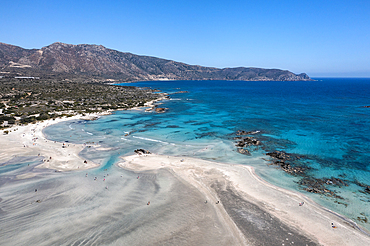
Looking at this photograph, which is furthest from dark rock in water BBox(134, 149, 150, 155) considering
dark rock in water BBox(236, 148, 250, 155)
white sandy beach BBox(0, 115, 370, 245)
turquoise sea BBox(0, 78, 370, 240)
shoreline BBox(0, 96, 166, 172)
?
dark rock in water BBox(236, 148, 250, 155)

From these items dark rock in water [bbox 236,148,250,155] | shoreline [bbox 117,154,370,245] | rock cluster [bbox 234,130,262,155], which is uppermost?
rock cluster [bbox 234,130,262,155]

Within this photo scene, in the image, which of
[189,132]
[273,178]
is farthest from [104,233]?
[189,132]

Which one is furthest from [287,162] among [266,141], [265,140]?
[265,140]

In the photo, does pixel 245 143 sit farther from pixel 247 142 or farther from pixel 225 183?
pixel 225 183

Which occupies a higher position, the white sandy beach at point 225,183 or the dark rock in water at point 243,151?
the dark rock in water at point 243,151

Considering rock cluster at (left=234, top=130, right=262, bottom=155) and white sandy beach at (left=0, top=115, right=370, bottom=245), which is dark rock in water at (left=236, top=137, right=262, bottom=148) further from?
white sandy beach at (left=0, top=115, right=370, bottom=245)

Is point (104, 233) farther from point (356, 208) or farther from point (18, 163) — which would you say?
point (356, 208)

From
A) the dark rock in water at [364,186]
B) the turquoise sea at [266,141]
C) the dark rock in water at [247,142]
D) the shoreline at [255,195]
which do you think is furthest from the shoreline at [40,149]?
the dark rock in water at [364,186]

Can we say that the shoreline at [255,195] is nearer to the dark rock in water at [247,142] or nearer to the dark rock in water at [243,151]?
the dark rock in water at [243,151]

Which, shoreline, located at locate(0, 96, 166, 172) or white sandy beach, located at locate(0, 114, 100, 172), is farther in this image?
white sandy beach, located at locate(0, 114, 100, 172)
